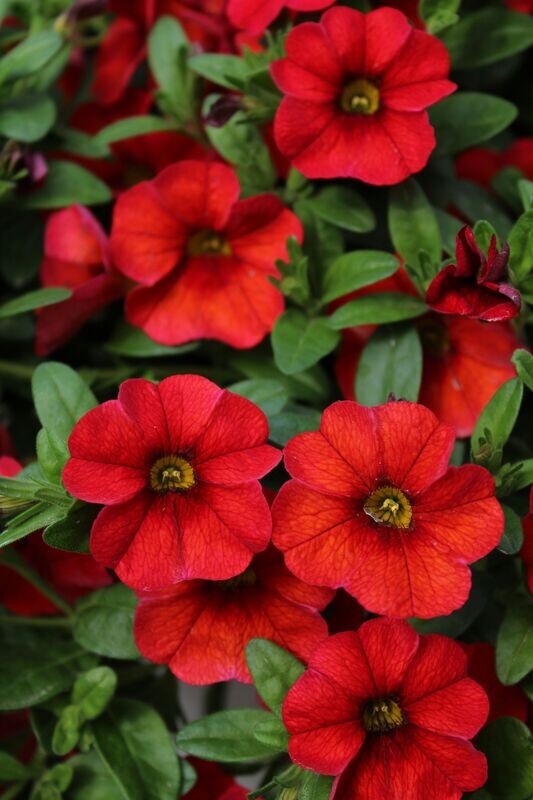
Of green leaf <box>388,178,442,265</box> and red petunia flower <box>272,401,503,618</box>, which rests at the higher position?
green leaf <box>388,178,442,265</box>

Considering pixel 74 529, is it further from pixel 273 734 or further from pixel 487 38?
pixel 487 38

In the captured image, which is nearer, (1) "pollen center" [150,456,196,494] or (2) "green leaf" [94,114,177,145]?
(1) "pollen center" [150,456,196,494]

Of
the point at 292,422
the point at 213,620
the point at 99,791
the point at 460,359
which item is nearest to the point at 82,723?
the point at 99,791

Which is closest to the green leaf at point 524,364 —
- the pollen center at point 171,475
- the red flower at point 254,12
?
the pollen center at point 171,475

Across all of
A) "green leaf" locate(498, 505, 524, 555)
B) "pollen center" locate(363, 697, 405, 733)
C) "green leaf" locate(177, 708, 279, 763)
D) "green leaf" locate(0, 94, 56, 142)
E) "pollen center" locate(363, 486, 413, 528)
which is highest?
"green leaf" locate(0, 94, 56, 142)

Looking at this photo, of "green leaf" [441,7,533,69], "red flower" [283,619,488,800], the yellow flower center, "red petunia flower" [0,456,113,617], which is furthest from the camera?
"green leaf" [441,7,533,69]

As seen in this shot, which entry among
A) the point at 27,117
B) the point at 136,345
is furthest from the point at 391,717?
the point at 27,117

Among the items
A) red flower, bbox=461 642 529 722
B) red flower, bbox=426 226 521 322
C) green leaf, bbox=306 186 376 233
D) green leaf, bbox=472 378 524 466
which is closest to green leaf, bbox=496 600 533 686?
red flower, bbox=461 642 529 722

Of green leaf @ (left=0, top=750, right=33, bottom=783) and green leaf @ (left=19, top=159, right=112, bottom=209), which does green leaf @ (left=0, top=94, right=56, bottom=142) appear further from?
green leaf @ (left=0, top=750, right=33, bottom=783)
